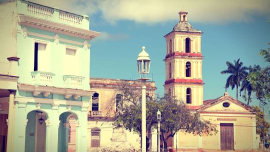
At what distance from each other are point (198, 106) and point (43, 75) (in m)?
29.0

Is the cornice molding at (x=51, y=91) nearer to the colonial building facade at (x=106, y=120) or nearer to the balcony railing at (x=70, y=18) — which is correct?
the balcony railing at (x=70, y=18)

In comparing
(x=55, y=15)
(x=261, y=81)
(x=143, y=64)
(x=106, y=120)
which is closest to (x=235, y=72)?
(x=106, y=120)

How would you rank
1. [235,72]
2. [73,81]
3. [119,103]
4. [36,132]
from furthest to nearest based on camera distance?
1. [235,72]
2. [119,103]
3. [73,81]
4. [36,132]

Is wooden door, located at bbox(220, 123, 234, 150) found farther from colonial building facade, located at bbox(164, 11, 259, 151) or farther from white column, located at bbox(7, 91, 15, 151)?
white column, located at bbox(7, 91, 15, 151)

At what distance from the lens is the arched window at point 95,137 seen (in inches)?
1635

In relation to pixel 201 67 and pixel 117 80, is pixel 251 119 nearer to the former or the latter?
pixel 201 67

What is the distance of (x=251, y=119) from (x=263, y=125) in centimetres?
691

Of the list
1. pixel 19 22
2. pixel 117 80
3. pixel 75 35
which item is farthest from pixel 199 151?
pixel 19 22

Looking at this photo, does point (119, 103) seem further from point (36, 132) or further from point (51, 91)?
point (51, 91)

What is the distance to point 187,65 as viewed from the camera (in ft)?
163

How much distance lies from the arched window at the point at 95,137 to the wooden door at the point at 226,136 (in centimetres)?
1353

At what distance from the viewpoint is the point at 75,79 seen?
23.0 m

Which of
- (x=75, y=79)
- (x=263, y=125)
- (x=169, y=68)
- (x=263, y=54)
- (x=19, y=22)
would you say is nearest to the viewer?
(x=19, y=22)

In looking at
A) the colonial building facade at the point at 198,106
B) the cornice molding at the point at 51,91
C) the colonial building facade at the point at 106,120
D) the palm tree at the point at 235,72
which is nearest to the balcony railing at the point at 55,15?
the cornice molding at the point at 51,91
